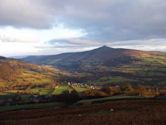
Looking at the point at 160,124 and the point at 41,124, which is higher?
the point at 160,124

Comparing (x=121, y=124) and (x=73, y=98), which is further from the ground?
(x=121, y=124)

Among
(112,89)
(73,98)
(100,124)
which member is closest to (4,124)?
(100,124)

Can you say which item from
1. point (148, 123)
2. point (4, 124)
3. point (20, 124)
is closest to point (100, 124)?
point (148, 123)

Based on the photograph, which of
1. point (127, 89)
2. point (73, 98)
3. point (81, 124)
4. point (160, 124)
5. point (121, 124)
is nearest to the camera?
point (160, 124)

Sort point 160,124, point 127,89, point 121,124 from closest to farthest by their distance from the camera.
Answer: point 160,124 → point 121,124 → point 127,89

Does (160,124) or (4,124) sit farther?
(4,124)

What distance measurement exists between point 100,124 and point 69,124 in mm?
5769

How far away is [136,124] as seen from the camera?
96.2 ft

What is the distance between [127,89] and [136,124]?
11491 centimetres

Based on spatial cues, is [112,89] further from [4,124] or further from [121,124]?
[121,124]

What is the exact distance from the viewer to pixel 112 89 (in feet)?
472

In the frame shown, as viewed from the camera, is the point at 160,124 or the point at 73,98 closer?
the point at 160,124

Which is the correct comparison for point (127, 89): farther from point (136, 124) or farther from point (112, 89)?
point (136, 124)

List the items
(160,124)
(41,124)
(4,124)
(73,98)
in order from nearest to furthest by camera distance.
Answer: (160,124)
(41,124)
(4,124)
(73,98)
